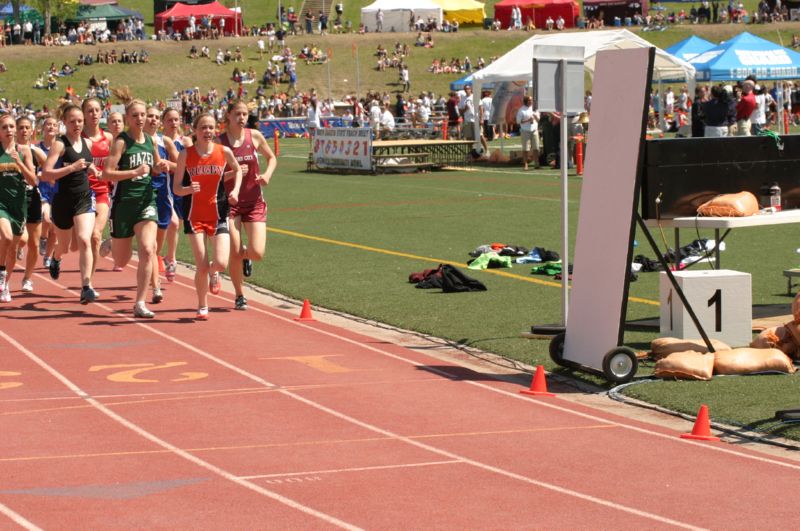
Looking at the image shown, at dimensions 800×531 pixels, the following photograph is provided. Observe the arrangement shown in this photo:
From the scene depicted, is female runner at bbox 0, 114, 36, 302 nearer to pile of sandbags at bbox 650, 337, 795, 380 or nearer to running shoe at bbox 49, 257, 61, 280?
running shoe at bbox 49, 257, 61, 280

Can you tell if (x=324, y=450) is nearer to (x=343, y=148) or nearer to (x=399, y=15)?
(x=343, y=148)

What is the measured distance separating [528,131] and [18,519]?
99.7ft

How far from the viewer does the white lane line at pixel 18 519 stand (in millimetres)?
6758

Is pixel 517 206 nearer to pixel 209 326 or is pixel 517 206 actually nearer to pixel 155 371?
pixel 209 326

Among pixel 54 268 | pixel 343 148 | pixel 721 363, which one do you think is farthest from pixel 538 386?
pixel 343 148

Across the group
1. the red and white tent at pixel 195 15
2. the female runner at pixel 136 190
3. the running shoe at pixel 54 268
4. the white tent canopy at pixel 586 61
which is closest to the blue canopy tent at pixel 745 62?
the white tent canopy at pixel 586 61

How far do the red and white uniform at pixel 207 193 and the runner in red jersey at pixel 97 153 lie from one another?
1296 millimetres

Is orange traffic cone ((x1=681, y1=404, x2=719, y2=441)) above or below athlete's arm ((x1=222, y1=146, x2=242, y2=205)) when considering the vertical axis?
below

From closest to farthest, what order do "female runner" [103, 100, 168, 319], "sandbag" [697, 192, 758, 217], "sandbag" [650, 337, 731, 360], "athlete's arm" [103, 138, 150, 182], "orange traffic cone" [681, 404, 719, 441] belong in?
"orange traffic cone" [681, 404, 719, 441] → "sandbag" [650, 337, 731, 360] → "sandbag" [697, 192, 758, 217] → "athlete's arm" [103, 138, 150, 182] → "female runner" [103, 100, 168, 319]

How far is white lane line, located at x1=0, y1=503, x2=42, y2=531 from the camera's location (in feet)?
22.2

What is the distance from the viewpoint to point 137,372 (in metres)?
11.3

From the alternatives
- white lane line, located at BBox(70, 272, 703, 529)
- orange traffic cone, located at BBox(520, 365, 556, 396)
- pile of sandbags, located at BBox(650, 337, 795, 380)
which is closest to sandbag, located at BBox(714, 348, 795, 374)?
pile of sandbags, located at BBox(650, 337, 795, 380)

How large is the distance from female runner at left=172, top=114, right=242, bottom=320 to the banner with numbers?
75.2ft

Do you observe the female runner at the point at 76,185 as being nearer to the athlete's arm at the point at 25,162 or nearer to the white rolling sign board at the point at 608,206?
the athlete's arm at the point at 25,162
